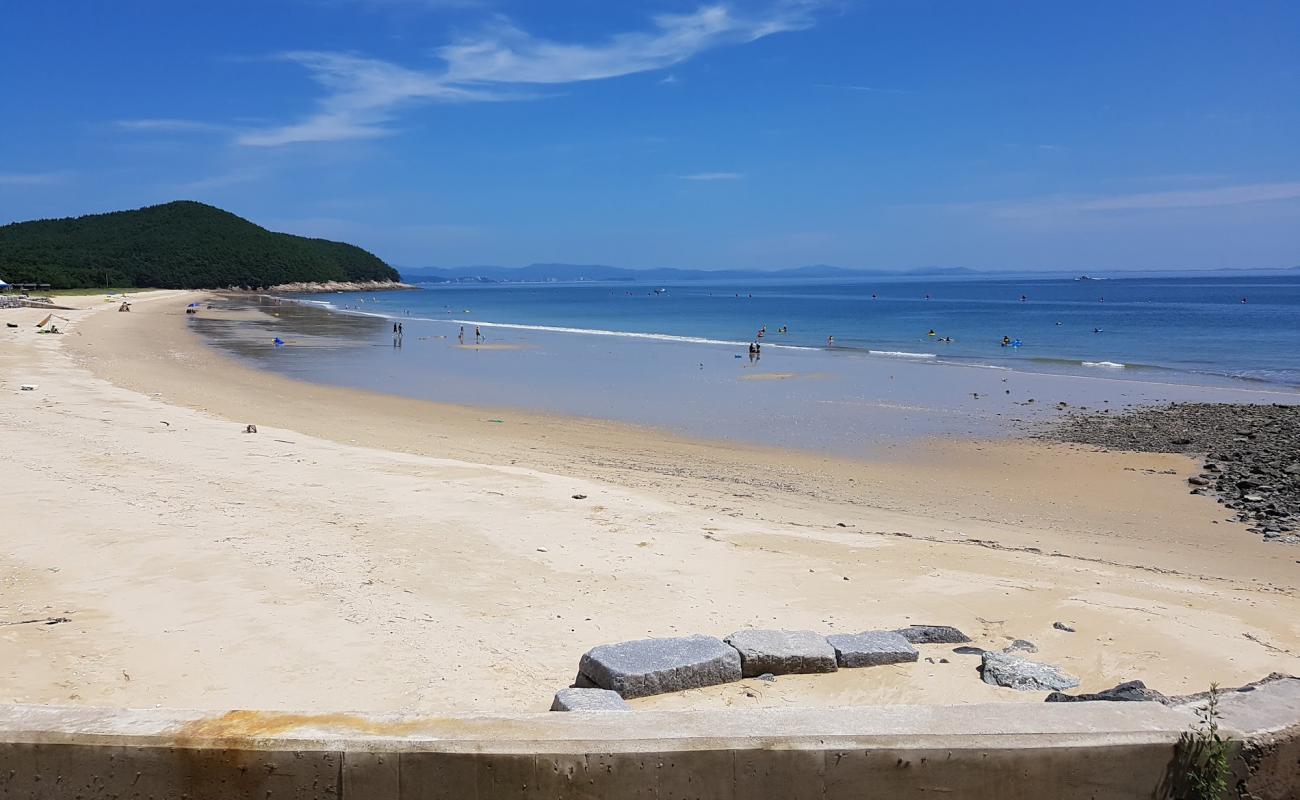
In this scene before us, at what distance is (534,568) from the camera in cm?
810

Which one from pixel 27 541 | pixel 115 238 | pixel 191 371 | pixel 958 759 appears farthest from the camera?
pixel 115 238

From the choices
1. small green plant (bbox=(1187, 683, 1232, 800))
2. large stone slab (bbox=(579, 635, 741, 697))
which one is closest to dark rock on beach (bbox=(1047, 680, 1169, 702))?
small green plant (bbox=(1187, 683, 1232, 800))

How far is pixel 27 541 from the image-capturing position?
313 inches

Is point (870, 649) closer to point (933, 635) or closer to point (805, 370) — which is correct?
point (933, 635)

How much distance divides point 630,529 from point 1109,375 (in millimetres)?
29455

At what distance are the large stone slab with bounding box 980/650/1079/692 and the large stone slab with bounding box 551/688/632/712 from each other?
2.66 metres

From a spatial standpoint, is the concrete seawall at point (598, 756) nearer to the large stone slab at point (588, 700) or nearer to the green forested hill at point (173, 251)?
the large stone slab at point (588, 700)

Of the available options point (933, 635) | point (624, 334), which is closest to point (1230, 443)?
point (933, 635)

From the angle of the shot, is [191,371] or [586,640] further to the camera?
[191,371]

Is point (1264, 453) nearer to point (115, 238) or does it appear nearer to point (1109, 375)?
point (1109, 375)

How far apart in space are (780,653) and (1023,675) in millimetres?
1637

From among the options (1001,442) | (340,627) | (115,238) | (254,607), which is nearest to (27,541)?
(254,607)

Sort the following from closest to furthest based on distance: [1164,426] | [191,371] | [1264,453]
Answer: [1264,453], [1164,426], [191,371]

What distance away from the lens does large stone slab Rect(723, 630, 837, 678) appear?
5.71m
